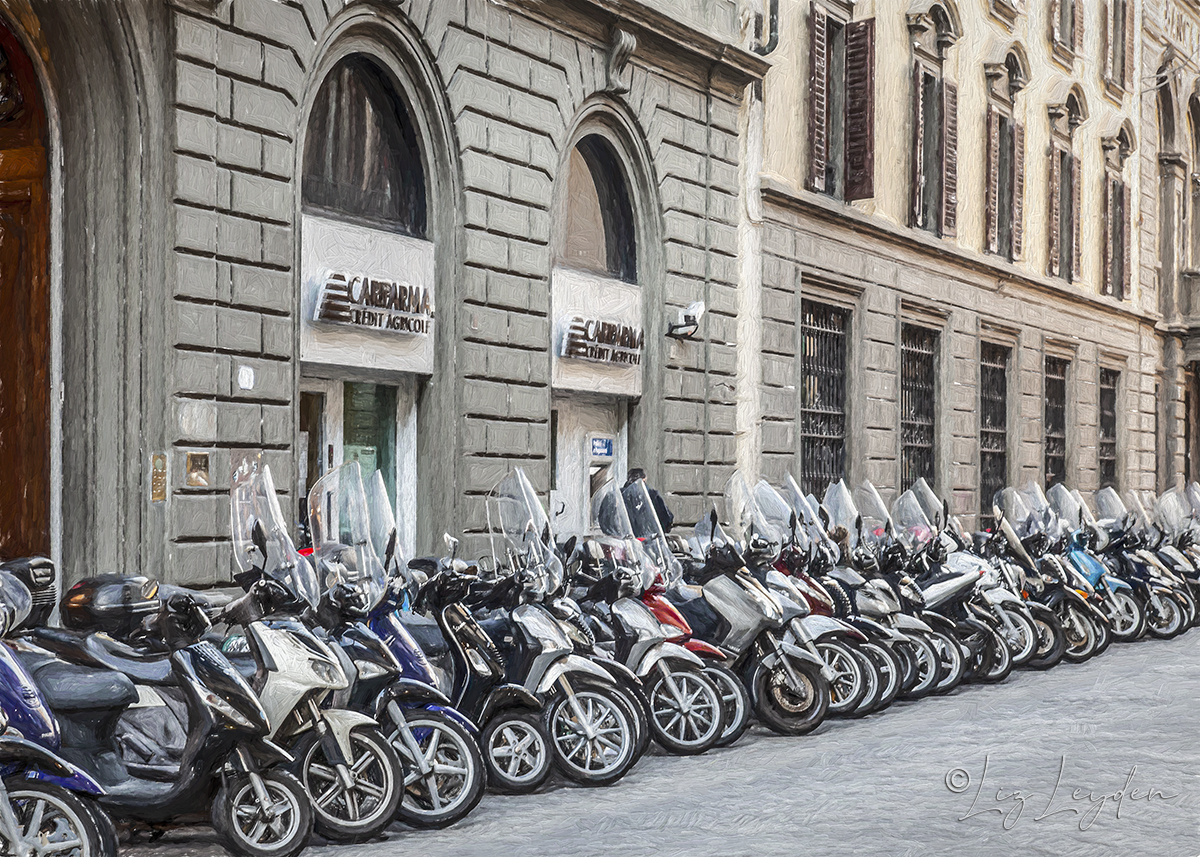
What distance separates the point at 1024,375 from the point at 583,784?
1692cm

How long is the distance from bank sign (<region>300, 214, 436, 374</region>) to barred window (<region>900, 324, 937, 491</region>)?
9031 millimetres

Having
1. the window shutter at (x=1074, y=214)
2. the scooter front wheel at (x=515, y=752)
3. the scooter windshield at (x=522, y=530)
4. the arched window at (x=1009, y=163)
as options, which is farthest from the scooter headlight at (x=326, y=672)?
the window shutter at (x=1074, y=214)

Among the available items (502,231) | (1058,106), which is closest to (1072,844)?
(502,231)

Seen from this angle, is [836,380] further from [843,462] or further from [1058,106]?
[1058,106]

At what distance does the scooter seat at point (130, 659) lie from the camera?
223 inches

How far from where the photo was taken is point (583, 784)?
7.12m

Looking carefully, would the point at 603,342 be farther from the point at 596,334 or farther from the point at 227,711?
the point at 227,711

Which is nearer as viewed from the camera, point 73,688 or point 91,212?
point 73,688

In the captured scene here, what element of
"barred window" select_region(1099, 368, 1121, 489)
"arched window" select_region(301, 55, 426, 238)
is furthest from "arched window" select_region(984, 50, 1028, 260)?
"arched window" select_region(301, 55, 426, 238)

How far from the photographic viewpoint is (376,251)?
11234 mm

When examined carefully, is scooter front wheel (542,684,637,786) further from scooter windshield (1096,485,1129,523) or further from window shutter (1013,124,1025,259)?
window shutter (1013,124,1025,259)

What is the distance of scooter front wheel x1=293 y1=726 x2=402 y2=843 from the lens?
19.4 feet

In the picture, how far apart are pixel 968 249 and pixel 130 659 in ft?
54.1
